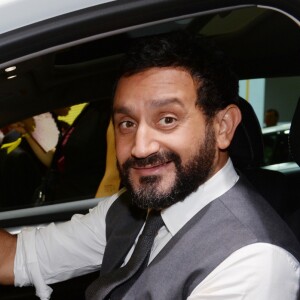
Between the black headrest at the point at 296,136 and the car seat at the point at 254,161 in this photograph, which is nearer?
the black headrest at the point at 296,136

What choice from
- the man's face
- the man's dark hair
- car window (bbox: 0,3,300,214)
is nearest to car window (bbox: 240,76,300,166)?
car window (bbox: 0,3,300,214)

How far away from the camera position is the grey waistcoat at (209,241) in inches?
47.9

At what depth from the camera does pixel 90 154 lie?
2.72m

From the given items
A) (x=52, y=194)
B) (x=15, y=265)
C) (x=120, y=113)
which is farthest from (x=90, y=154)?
(x=120, y=113)

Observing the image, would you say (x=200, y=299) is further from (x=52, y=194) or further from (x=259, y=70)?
(x=52, y=194)

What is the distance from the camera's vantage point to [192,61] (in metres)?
1.37

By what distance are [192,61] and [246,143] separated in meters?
0.43

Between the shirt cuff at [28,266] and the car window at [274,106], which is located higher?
the shirt cuff at [28,266]

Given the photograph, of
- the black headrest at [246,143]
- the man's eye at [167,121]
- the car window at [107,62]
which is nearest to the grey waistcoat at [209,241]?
the man's eye at [167,121]

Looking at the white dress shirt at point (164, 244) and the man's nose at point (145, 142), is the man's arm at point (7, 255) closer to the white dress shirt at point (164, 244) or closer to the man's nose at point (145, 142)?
the white dress shirt at point (164, 244)

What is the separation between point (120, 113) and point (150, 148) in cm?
16

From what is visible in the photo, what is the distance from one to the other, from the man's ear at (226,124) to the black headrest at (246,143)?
239 mm

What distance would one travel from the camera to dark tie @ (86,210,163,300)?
4.41ft

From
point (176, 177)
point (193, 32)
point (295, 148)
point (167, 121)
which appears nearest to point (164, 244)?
point (176, 177)
